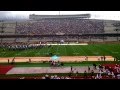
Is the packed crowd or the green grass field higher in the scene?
the packed crowd

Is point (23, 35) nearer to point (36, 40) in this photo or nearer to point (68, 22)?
point (36, 40)

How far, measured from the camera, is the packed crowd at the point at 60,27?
97.5 feet

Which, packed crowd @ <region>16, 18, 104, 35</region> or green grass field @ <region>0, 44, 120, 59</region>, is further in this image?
packed crowd @ <region>16, 18, 104, 35</region>

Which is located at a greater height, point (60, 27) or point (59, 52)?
point (60, 27)

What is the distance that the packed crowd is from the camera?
2970 cm

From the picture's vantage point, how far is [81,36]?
3041 cm

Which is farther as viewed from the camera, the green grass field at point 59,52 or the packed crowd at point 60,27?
the packed crowd at point 60,27

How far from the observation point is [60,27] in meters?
31.2

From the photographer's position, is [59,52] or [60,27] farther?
[60,27]

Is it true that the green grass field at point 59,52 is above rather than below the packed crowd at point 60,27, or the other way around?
below
